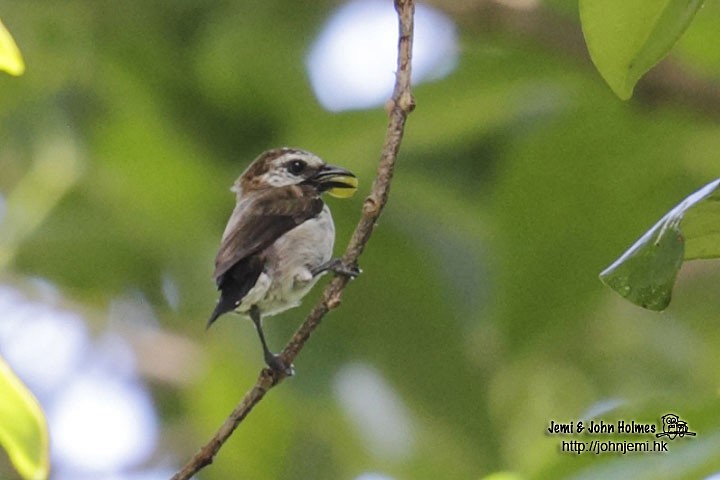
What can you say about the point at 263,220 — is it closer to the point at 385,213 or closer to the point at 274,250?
the point at 274,250

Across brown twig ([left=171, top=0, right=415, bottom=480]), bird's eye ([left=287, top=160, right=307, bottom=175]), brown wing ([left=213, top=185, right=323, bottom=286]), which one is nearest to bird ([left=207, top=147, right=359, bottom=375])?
brown wing ([left=213, top=185, right=323, bottom=286])

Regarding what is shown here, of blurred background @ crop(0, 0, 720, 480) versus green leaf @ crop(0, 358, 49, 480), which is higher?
green leaf @ crop(0, 358, 49, 480)

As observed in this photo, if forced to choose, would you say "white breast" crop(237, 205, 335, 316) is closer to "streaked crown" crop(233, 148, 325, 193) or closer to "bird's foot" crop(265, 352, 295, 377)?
"streaked crown" crop(233, 148, 325, 193)

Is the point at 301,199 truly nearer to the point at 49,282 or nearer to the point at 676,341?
the point at 49,282

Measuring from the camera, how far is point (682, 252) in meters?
1.30

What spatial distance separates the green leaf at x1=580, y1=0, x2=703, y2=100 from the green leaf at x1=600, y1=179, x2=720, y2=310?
176 mm

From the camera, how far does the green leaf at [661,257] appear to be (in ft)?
4.21

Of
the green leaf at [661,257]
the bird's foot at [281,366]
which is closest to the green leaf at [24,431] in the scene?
the bird's foot at [281,366]

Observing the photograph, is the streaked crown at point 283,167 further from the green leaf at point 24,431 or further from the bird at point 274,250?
the green leaf at point 24,431

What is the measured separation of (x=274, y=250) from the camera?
223cm

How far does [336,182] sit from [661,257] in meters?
1.33

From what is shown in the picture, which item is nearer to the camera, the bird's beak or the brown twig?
the brown twig

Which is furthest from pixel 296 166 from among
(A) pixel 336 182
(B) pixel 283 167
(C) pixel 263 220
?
(C) pixel 263 220

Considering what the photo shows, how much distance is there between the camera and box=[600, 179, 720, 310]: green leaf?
128cm
